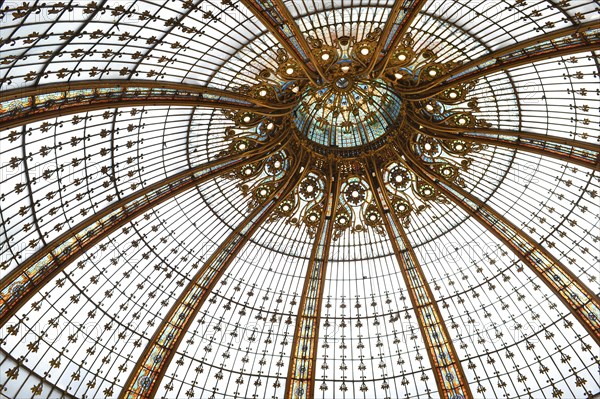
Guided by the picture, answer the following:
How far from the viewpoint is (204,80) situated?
69.6 ft

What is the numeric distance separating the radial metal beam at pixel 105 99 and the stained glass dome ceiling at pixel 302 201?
0.28 ft

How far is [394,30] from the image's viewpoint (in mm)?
20062

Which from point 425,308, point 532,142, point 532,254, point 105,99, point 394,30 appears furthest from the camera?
point 425,308

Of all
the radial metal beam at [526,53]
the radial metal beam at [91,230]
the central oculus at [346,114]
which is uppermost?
the central oculus at [346,114]

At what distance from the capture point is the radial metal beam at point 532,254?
22969 mm

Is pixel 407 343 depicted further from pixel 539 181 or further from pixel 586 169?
pixel 586 169

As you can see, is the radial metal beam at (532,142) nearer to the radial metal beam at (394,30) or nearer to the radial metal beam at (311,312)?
the radial metal beam at (394,30)

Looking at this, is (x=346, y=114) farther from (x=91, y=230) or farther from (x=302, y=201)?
(x=91, y=230)

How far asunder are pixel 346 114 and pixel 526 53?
8.93 m

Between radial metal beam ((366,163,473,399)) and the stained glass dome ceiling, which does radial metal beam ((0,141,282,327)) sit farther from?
radial metal beam ((366,163,473,399))

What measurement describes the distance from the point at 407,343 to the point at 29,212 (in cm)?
1959

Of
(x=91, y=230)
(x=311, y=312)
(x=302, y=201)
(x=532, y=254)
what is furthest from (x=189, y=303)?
(x=532, y=254)

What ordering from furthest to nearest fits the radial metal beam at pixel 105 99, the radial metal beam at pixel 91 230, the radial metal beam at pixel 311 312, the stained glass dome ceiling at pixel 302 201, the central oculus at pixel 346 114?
the radial metal beam at pixel 311 312, the central oculus at pixel 346 114, the radial metal beam at pixel 91 230, the stained glass dome ceiling at pixel 302 201, the radial metal beam at pixel 105 99

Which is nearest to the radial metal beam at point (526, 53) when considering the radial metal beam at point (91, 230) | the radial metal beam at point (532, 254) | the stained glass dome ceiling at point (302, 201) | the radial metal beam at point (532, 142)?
the stained glass dome ceiling at point (302, 201)
